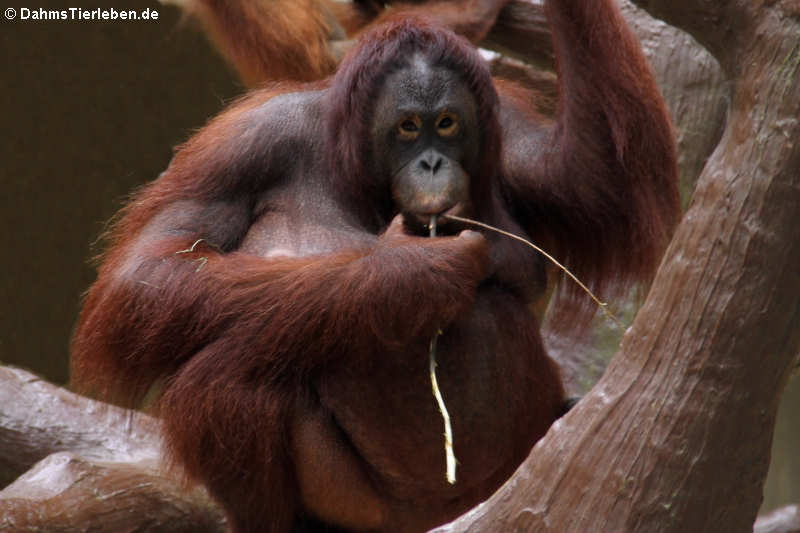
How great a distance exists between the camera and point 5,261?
22.8 ft

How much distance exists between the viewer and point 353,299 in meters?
2.74

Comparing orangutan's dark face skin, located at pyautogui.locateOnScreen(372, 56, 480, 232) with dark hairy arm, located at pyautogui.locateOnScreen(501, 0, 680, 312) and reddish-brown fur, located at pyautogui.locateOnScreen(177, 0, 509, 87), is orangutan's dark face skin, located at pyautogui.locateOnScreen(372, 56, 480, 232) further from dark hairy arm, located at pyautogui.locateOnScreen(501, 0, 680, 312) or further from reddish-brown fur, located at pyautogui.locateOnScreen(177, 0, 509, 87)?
reddish-brown fur, located at pyautogui.locateOnScreen(177, 0, 509, 87)

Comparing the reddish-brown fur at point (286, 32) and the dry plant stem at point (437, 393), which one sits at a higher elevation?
the reddish-brown fur at point (286, 32)

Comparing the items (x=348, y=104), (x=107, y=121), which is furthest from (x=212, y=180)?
(x=107, y=121)

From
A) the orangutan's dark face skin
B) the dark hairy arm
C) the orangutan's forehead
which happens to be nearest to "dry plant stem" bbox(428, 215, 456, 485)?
the orangutan's dark face skin

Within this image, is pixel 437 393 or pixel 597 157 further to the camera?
pixel 597 157

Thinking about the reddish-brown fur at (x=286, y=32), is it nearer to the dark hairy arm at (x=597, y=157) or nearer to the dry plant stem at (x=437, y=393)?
the dark hairy arm at (x=597, y=157)

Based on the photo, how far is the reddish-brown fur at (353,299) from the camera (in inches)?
112

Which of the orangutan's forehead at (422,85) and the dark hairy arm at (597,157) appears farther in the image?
the dark hairy arm at (597,157)

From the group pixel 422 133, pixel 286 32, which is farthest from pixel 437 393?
pixel 286 32

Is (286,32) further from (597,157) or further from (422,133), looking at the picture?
(422,133)

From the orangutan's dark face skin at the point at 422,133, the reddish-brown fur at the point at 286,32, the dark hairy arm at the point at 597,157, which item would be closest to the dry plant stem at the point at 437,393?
the orangutan's dark face skin at the point at 422,133

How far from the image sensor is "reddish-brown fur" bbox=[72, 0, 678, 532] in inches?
112

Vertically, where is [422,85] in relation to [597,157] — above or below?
above
